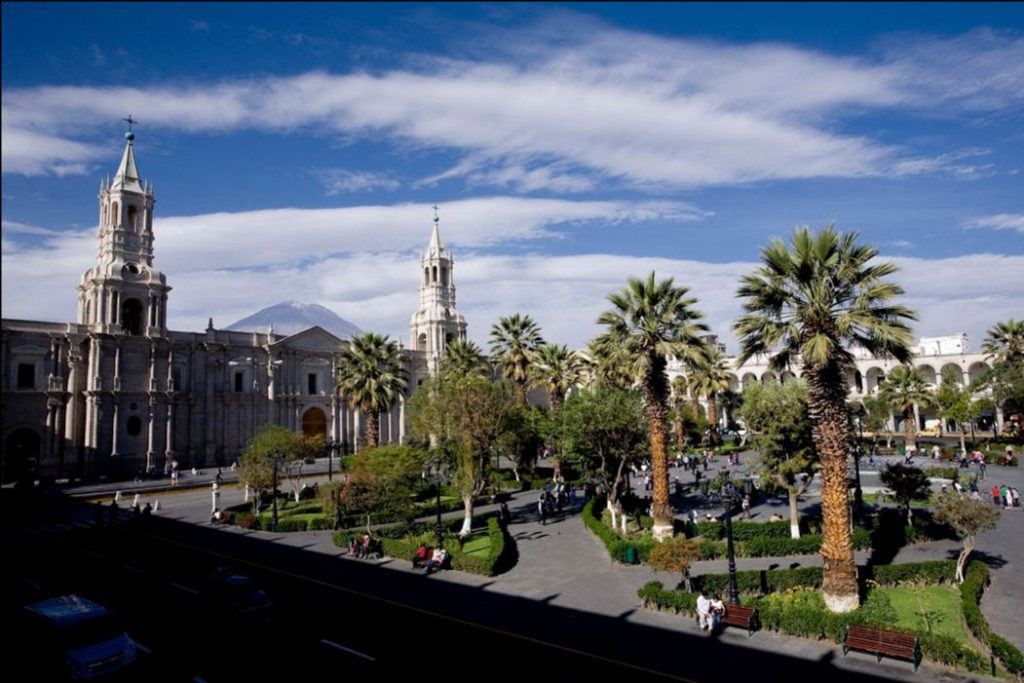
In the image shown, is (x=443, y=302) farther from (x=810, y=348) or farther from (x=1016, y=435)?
(x=810, y=348)

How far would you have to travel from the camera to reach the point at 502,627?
18.8 metres

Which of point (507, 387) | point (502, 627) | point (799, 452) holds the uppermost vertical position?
point (507, 387)

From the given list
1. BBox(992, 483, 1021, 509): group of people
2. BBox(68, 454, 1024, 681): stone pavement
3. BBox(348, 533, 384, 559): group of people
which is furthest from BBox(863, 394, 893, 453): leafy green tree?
BBox(348, 533, 384, 559): group of people

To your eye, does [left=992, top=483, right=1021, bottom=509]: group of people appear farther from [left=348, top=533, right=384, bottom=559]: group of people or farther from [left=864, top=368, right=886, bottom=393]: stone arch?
[left=864, top=368, right=886, bottom=393]: stone arch

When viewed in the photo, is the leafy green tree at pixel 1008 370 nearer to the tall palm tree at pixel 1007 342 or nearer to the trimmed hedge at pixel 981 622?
the tall palm tree at pixel 1007 342

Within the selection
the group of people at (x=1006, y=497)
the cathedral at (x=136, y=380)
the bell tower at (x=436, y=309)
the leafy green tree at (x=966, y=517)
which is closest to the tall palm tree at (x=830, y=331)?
the leafy green tree at (x=966, y=517)

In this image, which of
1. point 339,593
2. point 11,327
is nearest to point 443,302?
point 11,327

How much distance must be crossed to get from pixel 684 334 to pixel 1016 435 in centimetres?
5173

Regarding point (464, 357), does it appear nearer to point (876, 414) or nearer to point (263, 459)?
point (263, 459)

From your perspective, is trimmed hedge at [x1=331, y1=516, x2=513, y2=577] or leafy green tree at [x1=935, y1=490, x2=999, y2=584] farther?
trimmed hedge at [x1=331, y1=516, x2=513, y2=577]

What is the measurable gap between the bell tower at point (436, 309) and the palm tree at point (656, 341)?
56508 millimetres

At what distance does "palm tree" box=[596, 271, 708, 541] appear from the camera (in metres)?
28.5

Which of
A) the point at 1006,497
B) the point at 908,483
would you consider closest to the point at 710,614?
the point at 908,483

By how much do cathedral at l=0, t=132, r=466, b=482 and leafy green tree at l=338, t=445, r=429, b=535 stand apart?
32.3 metres
